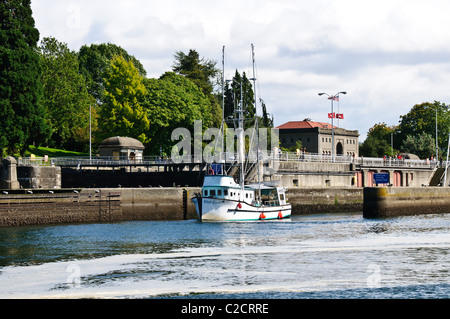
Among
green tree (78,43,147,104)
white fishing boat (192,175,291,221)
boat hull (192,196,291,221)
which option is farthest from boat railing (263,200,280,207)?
green tree (78,43,147,104)

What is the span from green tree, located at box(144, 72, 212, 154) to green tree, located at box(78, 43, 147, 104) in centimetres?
3262

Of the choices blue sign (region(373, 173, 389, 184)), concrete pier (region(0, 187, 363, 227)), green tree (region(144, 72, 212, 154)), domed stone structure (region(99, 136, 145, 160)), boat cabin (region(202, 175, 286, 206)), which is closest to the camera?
concrete pier (region(0, 187, 363, 227))

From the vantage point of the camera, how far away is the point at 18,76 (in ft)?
259

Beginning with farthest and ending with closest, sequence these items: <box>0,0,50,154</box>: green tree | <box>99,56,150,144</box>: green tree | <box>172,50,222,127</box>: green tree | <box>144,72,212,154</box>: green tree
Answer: <box>172,50,222,127</box>: green tree, <box>144,72,212,154</box>: green tree, <box>99,56,150,144</box>: green tree, <box>0,0,50,154</box>: green tree

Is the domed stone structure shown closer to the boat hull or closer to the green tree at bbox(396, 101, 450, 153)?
the boat hull

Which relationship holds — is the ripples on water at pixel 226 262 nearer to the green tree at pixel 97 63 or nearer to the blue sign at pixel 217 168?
the blue sign at pixel 217 168

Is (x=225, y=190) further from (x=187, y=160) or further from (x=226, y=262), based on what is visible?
(x=226, y=262)

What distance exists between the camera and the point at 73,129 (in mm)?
111000

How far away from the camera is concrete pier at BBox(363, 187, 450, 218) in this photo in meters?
70.6

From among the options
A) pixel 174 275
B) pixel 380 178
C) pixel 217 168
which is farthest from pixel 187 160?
pixel 174 275

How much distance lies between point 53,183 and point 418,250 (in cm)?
4382

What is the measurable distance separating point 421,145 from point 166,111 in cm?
6809
